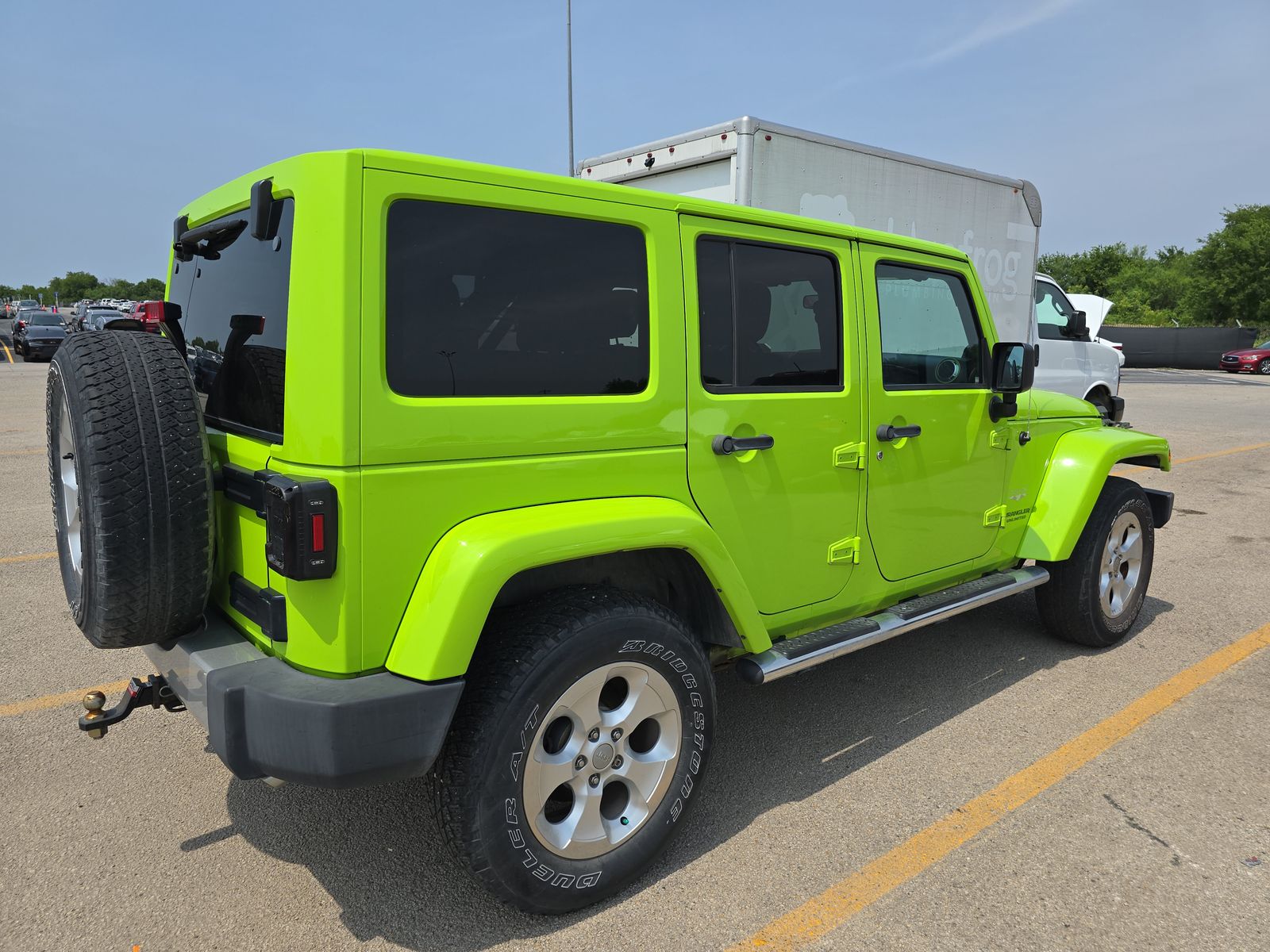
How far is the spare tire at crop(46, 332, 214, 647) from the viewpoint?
2.18 m

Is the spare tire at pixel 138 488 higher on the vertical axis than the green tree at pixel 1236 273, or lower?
lower

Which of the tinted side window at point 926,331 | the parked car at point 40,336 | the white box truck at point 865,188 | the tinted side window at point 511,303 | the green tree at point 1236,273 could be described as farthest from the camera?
the green tree at point 1236,273

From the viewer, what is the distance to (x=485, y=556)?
6.95 feet

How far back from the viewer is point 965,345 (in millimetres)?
3797

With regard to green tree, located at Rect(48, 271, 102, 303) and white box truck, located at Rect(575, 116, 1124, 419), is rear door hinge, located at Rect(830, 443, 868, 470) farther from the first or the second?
green tree, located at Rect(48, 271, 102, 303)

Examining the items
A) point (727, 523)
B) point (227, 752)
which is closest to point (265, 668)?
point (227, 752)

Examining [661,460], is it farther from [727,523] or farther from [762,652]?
[762,652]

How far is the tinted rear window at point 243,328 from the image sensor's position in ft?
7.34

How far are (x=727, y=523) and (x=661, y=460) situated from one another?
35 cm

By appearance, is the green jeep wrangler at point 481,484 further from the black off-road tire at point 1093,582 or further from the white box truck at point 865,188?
the white box truck at point 865,188

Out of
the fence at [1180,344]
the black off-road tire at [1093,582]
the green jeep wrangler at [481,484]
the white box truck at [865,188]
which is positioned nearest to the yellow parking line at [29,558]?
the green jeep wrangler at [481,484]

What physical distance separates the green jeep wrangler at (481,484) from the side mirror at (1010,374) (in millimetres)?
919

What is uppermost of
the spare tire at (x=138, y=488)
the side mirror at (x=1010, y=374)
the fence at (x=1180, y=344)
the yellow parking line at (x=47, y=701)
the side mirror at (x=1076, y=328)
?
the fence at (x=1180, y=344)

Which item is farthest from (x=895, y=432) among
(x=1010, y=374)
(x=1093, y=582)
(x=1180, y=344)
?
(x=1180, y=344)
